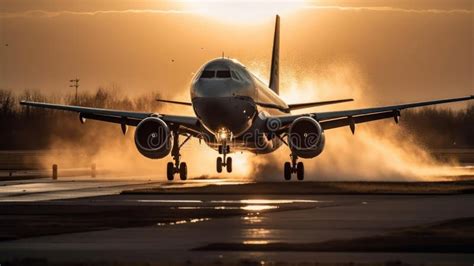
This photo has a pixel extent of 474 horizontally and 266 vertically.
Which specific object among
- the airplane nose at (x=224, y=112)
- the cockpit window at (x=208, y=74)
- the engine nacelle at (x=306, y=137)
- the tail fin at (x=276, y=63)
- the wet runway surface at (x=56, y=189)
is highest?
the tail fin at (x=276, y=63)

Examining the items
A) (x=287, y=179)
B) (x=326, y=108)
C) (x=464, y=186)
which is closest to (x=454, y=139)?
(x=326, y=108)

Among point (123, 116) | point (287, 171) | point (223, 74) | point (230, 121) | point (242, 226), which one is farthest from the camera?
point (123, 116)

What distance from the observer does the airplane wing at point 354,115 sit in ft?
205

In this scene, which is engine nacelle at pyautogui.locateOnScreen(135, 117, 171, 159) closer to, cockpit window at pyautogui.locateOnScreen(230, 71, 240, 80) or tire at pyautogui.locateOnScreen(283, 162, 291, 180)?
cockpit window at pyautogui.locateOnScreen(230, 71, 240, 80)

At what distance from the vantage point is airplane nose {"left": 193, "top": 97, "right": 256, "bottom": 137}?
2208 inches

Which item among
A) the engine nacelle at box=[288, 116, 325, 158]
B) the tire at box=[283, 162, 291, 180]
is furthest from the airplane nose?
the tire at box=[283, 162, 291, 180]

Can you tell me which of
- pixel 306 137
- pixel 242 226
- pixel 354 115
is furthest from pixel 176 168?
pixel 242 226

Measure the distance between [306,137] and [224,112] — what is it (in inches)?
224

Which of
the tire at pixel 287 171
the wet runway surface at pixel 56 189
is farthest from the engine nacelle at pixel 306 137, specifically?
the wet runway surface at pixel 56 189

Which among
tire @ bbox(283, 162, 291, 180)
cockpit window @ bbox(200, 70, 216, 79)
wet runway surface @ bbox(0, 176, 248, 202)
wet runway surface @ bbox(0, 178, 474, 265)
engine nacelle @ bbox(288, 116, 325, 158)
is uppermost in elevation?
cockpit window @ bbox(200, 70, 216, 79)

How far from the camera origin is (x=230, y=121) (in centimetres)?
5712

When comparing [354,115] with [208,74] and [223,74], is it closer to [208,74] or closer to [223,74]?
[223,74]

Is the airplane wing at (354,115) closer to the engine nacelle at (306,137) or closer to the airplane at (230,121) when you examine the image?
the airplane at (230,121)

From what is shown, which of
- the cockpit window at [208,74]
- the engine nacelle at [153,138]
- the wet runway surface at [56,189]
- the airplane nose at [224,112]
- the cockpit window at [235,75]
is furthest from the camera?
the engine nacelle at [153,138]
